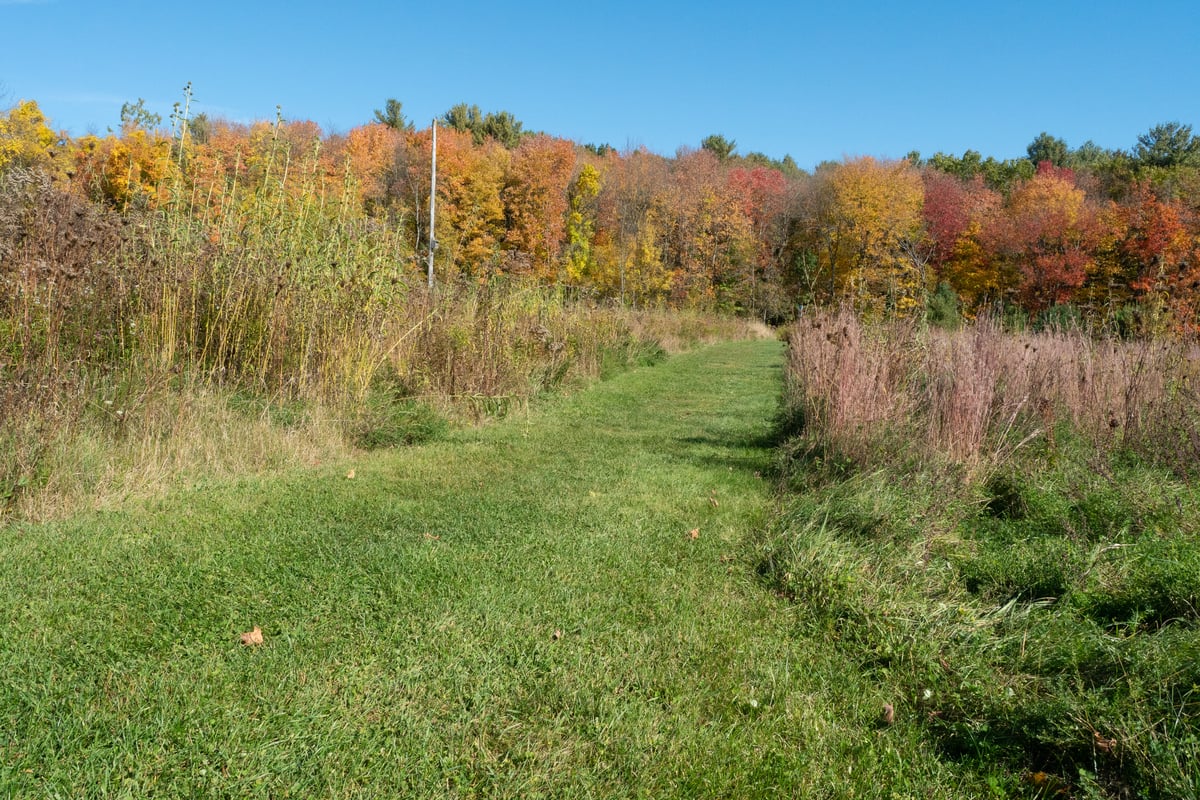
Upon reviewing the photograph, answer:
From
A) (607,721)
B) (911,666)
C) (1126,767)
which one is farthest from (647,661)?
(1126,767)

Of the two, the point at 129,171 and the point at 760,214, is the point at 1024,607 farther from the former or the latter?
the point at 760,214

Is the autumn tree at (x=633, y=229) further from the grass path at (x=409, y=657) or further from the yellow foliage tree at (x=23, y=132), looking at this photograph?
the grass path at (x=409, y=657)

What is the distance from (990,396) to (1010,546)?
1.75 m

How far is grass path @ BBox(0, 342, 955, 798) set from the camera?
7.78 feet

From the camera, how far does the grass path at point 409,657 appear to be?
237 cm

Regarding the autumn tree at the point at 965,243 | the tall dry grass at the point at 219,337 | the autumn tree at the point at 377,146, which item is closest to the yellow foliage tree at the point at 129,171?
the tall dry grass at the point at 219,337

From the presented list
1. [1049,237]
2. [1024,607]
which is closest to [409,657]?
[1024,607]

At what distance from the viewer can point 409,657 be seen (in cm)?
296

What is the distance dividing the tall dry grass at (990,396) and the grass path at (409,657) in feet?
5.24

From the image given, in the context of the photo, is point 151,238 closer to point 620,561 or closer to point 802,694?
point 620,561

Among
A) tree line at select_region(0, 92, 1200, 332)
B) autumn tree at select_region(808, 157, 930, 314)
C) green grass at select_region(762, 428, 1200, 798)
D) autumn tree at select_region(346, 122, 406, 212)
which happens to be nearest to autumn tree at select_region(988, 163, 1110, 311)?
tree line at select_region(0, 92, 1200, 332)

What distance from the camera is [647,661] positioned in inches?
123

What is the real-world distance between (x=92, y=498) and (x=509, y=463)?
2.96 m

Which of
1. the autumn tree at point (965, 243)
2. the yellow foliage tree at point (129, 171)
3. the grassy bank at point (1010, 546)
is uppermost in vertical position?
the autumn tree at point (965, 243)
